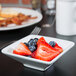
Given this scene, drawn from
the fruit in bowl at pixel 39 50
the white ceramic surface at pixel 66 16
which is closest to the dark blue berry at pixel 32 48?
the fruit in bowl at pixel 39 50

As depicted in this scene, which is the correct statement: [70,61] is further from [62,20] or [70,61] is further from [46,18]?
[46,18]

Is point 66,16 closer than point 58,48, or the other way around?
point 58,48

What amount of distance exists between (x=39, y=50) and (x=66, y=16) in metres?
0.36

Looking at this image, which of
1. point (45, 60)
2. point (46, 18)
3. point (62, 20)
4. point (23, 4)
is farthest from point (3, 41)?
point (23, 4)

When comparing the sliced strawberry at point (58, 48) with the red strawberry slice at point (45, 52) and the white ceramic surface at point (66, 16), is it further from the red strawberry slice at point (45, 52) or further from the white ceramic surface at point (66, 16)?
the white ceramic surface at point (66, 16)

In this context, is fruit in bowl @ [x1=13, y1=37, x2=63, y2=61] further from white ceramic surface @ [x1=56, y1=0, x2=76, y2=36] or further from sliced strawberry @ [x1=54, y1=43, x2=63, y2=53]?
white ceramic surface @ [x1=56, y1=0, x2=76, y2=36]

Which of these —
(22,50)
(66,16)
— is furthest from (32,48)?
(66,16)

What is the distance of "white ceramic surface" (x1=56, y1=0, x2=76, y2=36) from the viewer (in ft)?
3.09

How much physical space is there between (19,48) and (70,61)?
18 centimetres

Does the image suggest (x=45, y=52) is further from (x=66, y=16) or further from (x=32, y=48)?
(x=66, y=16)

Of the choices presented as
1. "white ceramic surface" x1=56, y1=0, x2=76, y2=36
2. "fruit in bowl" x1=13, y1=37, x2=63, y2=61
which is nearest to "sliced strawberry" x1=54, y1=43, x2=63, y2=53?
"fruit in bowl" x1=13, y1=37, x2=63, y2=61

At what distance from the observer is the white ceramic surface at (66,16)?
0.94 metres

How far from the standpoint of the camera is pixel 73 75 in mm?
639

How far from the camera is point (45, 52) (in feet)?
2.07
